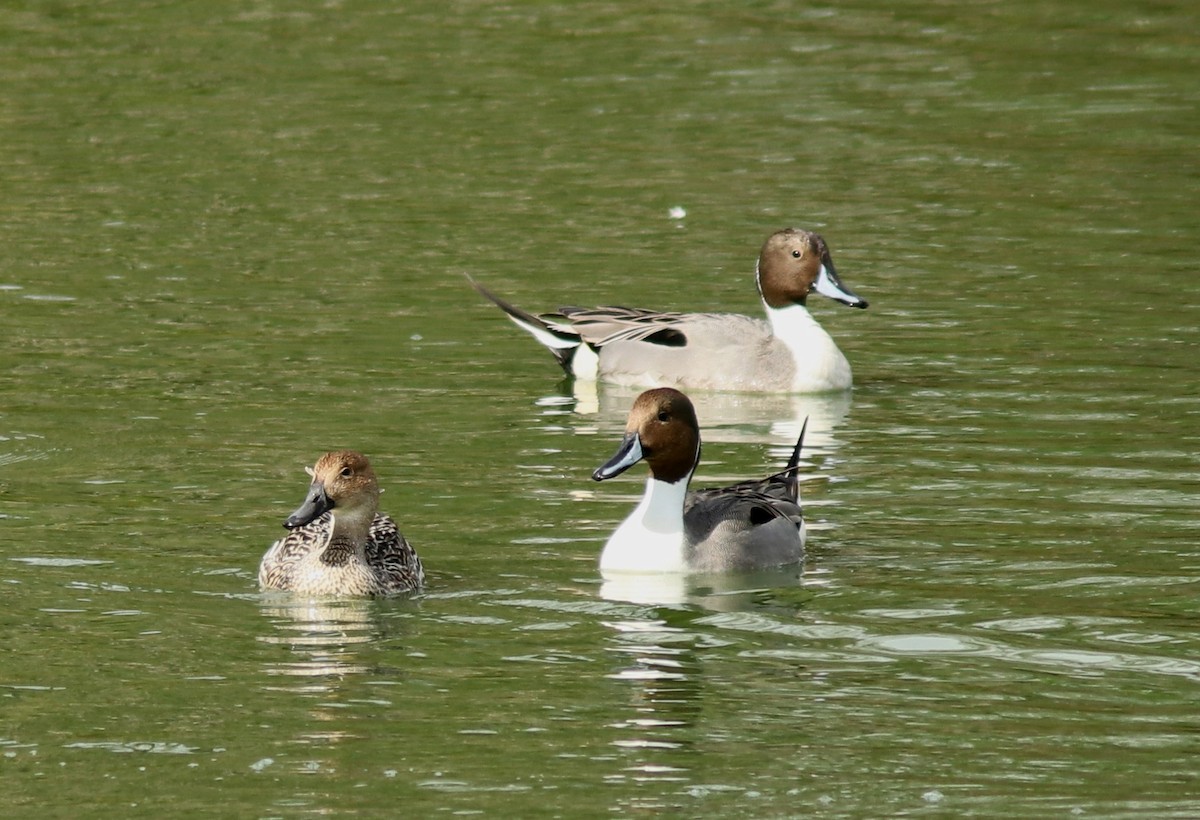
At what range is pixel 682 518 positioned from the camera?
10914mm

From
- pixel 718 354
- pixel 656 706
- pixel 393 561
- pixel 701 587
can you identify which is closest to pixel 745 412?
pixel 718 354

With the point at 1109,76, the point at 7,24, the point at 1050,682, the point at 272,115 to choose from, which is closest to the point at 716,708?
the point at 1050,682

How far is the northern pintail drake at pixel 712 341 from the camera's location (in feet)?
50.4

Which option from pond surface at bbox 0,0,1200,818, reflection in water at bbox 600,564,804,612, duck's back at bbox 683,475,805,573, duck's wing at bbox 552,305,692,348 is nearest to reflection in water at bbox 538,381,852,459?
pond surface at bbox 0,0,1200,818

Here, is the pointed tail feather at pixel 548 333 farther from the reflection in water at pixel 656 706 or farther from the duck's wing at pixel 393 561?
the reflection in water at pixel 656 706

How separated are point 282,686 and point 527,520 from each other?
276 cm

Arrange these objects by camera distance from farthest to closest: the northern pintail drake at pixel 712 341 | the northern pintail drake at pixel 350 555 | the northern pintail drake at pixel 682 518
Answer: the northern pintail drake at pixel 712 341 → the northern pintail drake at pixel 682 518 → the northern pintail drake at pixel 350 555

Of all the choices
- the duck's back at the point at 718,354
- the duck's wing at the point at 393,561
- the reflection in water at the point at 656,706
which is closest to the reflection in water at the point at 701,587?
the reflection in water at the point at 656,706

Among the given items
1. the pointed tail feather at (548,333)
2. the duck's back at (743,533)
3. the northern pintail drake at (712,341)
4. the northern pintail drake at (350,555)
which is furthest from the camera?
the pointed tail feather at (548,333)

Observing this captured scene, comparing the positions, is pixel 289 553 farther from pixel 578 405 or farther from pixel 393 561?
pixel 578 405

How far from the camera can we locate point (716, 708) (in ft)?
28.9

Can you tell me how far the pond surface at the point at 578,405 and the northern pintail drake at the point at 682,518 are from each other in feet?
0.50

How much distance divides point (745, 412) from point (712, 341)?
2.22ft

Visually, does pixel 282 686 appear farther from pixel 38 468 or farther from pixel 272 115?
pixel 272 115
